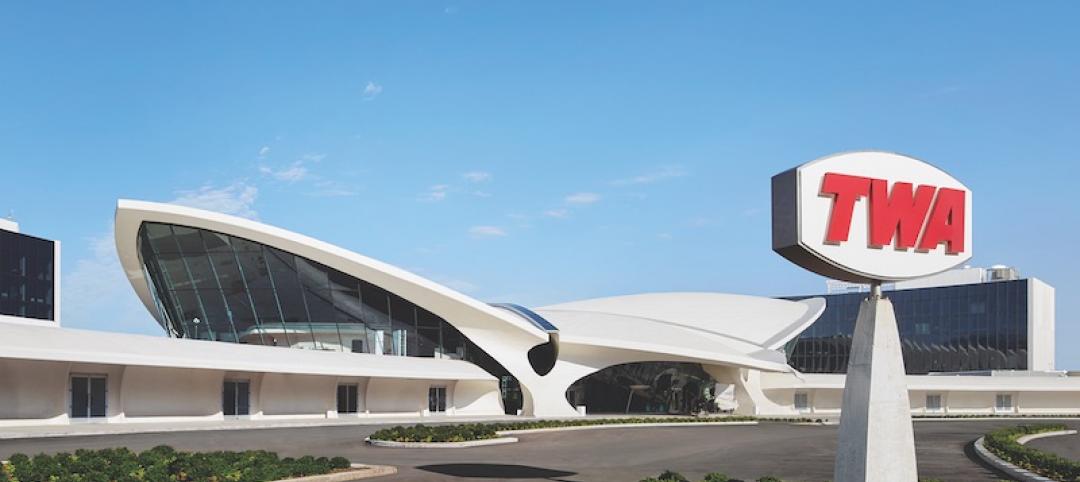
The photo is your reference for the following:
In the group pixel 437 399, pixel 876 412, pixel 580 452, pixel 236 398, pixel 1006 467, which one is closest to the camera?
pixel 876 412

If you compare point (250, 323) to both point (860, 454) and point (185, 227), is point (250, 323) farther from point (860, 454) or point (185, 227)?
A: point (860, 454)

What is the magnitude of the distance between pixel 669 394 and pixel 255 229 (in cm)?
2742

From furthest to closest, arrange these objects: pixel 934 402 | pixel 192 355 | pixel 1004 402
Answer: pixel 1004 402 → pixel 934 402 → pixel 192 355

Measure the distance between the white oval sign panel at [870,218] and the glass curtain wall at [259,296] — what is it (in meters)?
35.9

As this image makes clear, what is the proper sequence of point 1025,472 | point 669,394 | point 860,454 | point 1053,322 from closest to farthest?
point 860,454 → point 1025,472 → point 669,394 → point 1053,322

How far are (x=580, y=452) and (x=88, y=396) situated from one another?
18183 mm

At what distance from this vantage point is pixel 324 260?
49219 mm

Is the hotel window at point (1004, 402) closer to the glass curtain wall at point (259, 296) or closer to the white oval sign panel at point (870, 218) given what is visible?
the glass curtain wall at point (259, 296)

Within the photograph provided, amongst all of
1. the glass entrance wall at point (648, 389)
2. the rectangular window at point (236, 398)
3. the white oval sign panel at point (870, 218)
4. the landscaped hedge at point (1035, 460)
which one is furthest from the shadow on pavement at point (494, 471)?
the glass entrance wall at point (648, 389)

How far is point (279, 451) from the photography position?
90.1 feet

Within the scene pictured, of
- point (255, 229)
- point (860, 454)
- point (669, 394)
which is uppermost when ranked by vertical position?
point (255, 229)

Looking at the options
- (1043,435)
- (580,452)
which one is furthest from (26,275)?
(1043,435)

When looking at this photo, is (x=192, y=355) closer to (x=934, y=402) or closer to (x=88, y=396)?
(x=88, y=396)

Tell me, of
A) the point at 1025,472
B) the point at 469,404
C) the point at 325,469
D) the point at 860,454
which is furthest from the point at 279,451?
the point at 469,404
